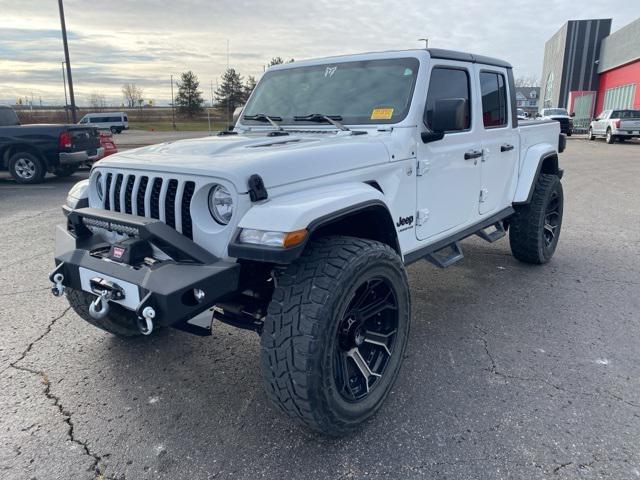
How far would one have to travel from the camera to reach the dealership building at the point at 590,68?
1332 inches

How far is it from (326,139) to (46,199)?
328 inches

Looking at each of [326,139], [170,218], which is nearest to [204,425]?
[170,218]

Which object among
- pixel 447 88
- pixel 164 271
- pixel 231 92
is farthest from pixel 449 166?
pixel 231 92

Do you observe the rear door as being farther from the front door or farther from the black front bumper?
the black front bumper

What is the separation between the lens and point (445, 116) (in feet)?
10.1

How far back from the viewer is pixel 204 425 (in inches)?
106

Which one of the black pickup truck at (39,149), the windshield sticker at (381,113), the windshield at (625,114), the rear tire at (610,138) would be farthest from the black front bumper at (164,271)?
the windshield at (625,114)

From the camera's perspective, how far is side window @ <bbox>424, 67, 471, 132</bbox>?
341cm

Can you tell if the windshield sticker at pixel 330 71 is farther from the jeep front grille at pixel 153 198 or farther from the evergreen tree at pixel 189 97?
the evergreen tree at pixel 189 97

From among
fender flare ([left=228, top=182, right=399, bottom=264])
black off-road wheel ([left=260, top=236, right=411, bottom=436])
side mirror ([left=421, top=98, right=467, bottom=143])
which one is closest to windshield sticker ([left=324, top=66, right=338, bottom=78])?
side mirror ([left=421, top=98, right=467, bottom=143])

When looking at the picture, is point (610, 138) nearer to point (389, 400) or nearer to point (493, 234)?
point (493, 234)

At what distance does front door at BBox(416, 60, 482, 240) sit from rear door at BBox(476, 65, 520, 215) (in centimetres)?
16

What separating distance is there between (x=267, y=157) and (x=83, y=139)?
1059 centimetres

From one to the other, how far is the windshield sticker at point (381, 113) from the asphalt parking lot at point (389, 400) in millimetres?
1613
